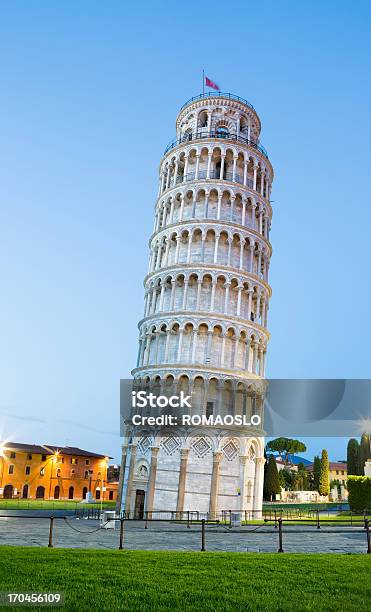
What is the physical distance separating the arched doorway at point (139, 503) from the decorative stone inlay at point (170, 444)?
394 cm

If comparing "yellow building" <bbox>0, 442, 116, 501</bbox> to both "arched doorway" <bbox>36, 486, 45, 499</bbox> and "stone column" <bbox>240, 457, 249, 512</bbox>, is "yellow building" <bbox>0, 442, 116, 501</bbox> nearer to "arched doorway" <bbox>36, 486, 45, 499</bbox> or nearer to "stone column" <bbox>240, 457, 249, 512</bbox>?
"arched doorway" <bbox>36, 486, 45, 499</bbox>

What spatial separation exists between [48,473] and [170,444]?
57.5m

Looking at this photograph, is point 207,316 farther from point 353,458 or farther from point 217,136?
point 353,458

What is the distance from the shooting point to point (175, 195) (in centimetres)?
5175

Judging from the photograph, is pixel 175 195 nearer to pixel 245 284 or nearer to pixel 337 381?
pixel 245 284

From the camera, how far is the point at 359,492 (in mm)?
46469

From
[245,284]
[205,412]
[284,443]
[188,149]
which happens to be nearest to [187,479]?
[205,412]

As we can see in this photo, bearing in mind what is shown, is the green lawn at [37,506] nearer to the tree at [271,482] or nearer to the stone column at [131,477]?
the stone column at [131,477]

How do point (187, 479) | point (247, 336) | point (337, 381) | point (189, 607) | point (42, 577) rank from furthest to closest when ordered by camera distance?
point (337, 381)
point (247, 336)
point (187, 479)
point (42, 577)
point (189, 607)

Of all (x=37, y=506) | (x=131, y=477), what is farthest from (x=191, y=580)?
(x=37, y=506)

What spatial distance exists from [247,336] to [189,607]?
1521 inches

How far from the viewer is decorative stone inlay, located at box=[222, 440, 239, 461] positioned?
142ft

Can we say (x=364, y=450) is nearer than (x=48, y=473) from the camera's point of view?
Yes

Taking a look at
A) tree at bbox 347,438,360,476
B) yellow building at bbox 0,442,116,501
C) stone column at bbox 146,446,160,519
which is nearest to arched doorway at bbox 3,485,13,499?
yellow building at bbox 0,442,116,501
